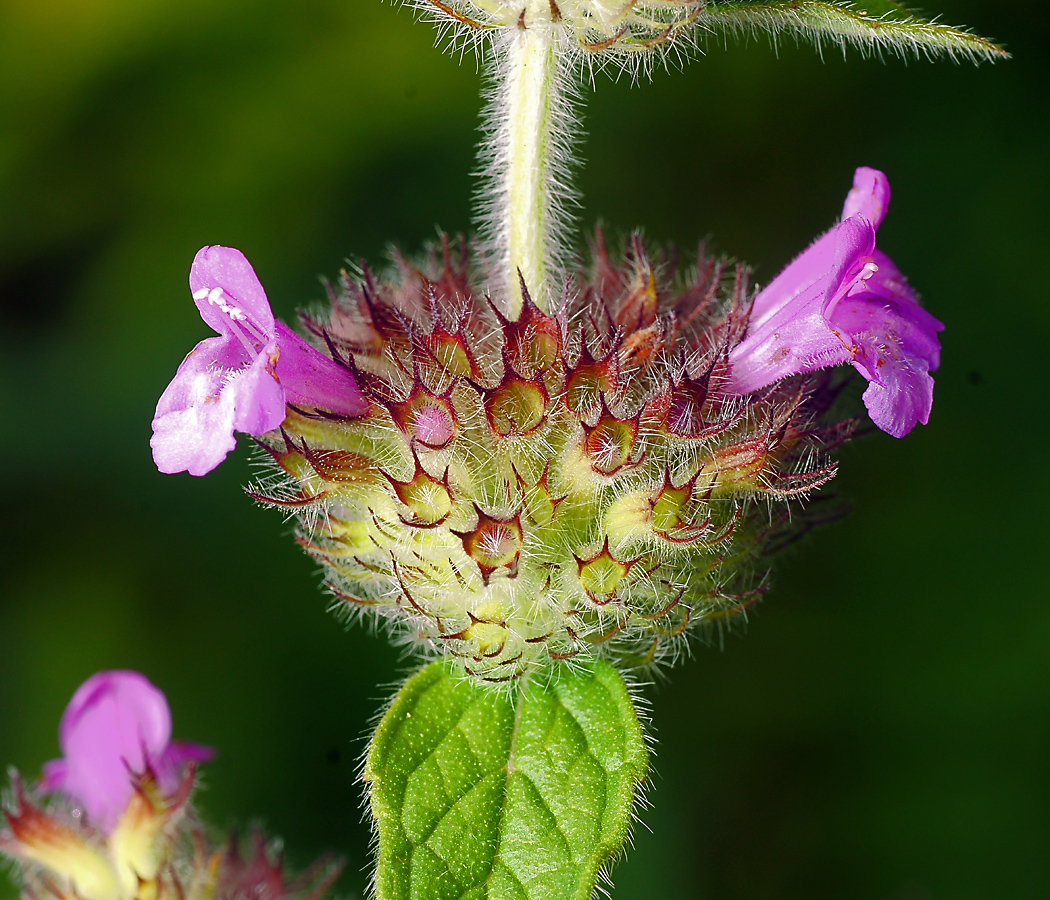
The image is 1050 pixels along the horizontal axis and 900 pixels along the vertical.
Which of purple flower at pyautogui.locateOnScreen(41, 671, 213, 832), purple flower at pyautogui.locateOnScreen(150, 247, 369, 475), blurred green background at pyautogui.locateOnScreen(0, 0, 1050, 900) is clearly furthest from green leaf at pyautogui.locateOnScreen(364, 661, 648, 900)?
blurred green background at pyautogui.locateOnScreen(0, 0, 1050, 900)

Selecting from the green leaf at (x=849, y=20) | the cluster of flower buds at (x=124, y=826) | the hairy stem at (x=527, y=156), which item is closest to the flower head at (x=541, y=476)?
the hairy stem at (x=527, y=156)

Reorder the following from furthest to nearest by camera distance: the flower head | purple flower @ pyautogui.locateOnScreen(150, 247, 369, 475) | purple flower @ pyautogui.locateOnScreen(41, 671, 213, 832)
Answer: purple flower @ pyautogui.locateOnScreen(41, 671, 213, 832) < the flower head < purple flower @ pyautogui.locateOnScreen(150, 247, 369, 475)

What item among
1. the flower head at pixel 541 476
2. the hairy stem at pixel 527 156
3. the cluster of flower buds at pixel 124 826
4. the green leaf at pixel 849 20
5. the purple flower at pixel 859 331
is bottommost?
the cluster of flower buds at pixel 124 826

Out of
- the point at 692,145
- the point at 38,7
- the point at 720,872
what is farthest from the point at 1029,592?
the point at 38,7

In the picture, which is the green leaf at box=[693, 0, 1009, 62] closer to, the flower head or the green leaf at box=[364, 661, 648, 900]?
the flower head

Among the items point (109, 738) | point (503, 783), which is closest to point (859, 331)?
point (503, 783)

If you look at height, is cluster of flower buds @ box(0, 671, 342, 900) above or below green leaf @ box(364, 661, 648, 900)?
below

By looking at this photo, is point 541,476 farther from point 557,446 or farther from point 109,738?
point 109,738

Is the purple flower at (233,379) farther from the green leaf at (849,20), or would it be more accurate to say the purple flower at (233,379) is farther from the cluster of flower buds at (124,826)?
the cluster of flower buds at (124,826)
